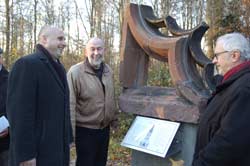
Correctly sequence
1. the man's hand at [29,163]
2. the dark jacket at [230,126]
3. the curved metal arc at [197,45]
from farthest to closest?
the curved metal arc at [197,45]
the man's hand at [29,163]
the dark jacket at [230,126]

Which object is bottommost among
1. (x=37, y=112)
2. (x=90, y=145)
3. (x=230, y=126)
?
(x=90, y=145)

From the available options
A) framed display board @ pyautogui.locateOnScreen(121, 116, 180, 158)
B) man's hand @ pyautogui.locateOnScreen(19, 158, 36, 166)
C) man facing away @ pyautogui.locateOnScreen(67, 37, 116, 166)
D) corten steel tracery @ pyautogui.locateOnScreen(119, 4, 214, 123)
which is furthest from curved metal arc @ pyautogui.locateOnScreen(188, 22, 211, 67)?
man's hand @ pyautogui.locateOnScreen(19, 158, 36, 166)

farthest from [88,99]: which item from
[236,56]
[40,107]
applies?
[236,56]

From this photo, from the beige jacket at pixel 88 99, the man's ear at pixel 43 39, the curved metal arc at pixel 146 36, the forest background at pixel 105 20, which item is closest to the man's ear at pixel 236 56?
the curved metal arc at pixel 146 36

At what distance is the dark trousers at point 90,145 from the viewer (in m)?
4.45

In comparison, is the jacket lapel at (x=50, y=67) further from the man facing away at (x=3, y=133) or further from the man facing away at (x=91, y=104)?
Result: the man facing away at (x=3, y=133)

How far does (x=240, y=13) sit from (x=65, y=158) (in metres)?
12.6

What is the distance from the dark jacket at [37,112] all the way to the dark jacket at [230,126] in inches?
55.7

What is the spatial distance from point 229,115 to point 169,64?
5.58 ft

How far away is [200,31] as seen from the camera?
3871 millimetres

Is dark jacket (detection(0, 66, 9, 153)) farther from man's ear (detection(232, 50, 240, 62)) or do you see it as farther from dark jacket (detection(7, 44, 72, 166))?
man's ear (detection(232, 50, 240, 62))

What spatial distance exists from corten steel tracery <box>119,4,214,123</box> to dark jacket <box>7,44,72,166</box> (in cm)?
93

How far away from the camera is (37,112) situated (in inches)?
136

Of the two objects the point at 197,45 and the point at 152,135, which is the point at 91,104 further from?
the point at 197,45
